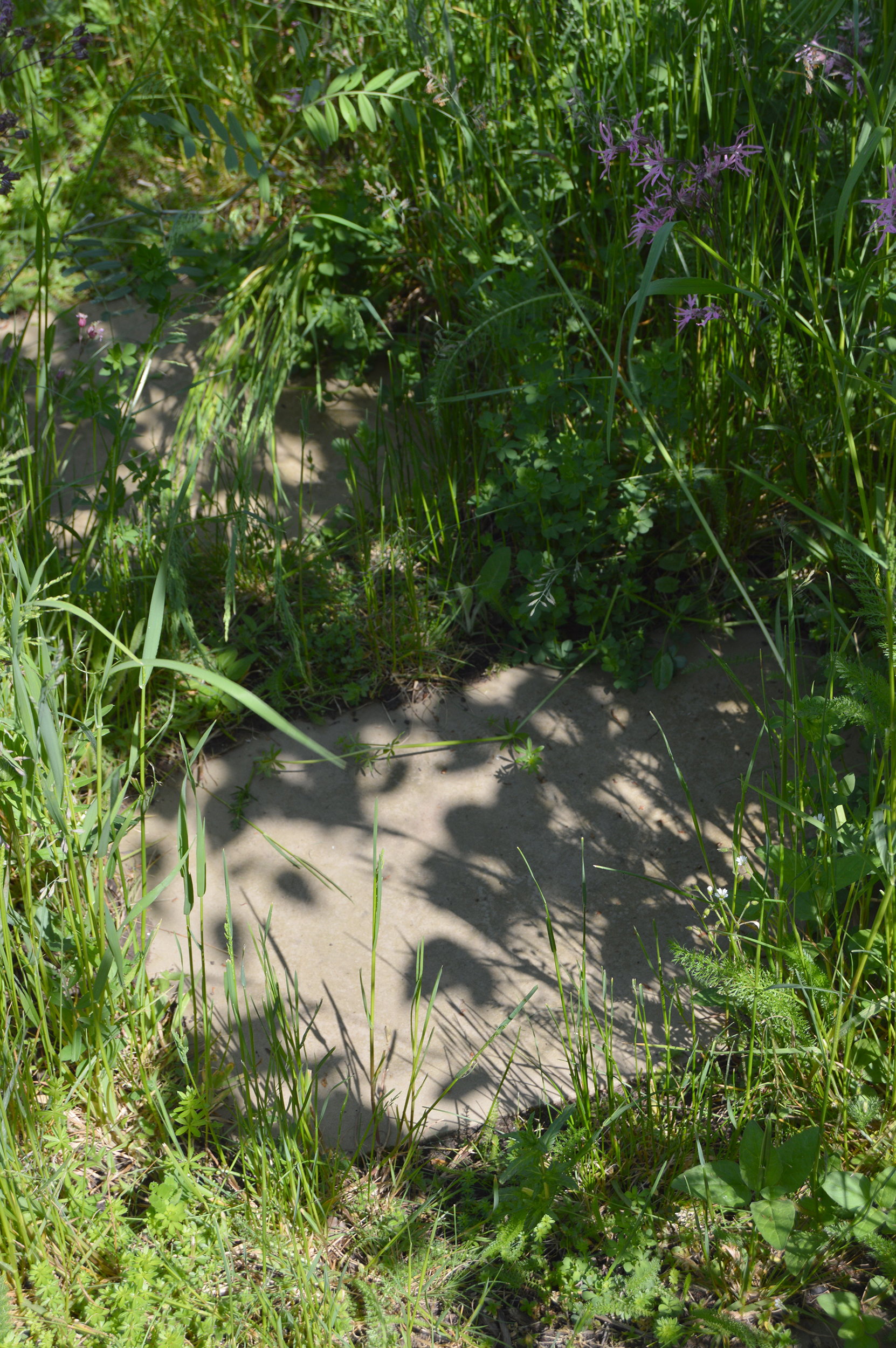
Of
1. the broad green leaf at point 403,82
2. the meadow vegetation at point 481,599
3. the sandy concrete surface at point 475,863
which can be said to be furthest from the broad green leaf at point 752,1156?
the broad green leaf at point 403,82

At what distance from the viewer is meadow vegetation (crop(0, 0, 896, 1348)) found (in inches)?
67.6

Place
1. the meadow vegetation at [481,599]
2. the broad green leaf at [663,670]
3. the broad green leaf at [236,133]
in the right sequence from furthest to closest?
the broad green leaf at [236,133] < the broad green leaf at [663,670] < the meadow vegetation at [481,599]

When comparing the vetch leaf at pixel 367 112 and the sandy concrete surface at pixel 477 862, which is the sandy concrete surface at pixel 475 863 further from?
the vetch leaf at pixel 367 112

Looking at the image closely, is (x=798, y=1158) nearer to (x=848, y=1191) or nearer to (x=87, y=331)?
(x=848, y=1191)

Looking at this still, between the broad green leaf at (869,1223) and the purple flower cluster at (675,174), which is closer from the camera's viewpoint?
the broad green leaf at (869,1223)

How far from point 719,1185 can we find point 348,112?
2833 mm

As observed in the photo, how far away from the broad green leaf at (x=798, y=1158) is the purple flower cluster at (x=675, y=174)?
1.76 metres

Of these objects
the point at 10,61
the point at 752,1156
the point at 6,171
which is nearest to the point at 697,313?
the point at 6,171

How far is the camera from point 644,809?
8.09 feet

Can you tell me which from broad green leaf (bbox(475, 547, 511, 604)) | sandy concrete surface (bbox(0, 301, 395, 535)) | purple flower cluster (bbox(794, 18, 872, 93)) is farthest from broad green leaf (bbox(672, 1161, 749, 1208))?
purple flower cluster (bbox(794, 18, 872, 93))

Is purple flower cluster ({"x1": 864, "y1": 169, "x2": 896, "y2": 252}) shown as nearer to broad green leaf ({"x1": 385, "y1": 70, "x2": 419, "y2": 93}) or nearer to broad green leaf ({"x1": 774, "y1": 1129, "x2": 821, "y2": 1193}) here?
broad green leaf ({"x1": 385, "y1": 70, "x2": 419, "y2": 93})

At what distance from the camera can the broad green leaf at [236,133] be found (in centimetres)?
288

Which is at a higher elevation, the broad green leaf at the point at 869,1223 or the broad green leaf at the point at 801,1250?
the broad green leaf at the point at 869,1223

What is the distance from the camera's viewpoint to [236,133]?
2.92 m
